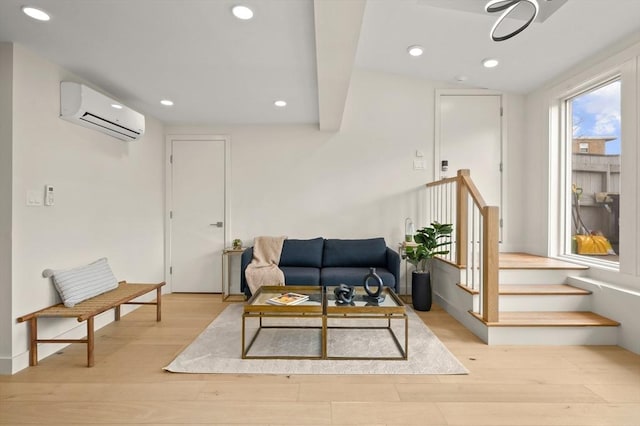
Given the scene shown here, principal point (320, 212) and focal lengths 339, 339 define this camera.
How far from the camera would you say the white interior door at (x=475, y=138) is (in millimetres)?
4547

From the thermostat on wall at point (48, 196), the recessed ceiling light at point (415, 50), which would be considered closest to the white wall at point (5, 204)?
the thermostat on wall at point (48, 196)

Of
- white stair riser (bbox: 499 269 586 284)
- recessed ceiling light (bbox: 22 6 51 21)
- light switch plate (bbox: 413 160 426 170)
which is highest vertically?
recessed ceiling light (bbox: 22 6 51 21)

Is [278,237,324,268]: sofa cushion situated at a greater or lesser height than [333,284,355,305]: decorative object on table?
greater

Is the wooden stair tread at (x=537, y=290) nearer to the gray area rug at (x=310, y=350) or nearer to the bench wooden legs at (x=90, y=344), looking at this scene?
the gray area rug at (x=310, y=350)

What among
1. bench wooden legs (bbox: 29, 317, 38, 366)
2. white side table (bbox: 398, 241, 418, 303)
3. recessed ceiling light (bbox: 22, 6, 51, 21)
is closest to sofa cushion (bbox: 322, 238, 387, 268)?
white side table (bbox: 398, 241, 418, 303)

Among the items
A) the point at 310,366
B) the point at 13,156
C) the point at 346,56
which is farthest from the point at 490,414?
the point at 13,156

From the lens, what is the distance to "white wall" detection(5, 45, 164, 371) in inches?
97.4

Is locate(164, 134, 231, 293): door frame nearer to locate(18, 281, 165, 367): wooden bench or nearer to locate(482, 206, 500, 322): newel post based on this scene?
locate(18, 281, 165, 367): wooden bench

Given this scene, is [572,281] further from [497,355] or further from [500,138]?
[500,138]

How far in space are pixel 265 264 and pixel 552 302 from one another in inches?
119

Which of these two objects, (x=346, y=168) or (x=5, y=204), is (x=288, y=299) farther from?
(x=346, y=168)

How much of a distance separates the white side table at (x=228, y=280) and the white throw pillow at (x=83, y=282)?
4.55ft

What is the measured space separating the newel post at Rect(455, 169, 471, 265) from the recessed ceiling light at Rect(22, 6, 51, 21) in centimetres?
366

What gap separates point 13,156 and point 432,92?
14.7 ft
